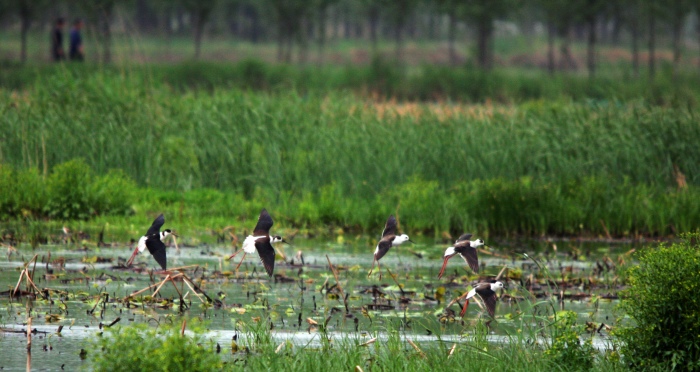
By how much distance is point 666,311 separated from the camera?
18.6 feet

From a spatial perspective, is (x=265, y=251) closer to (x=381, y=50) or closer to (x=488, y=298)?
(x=488, y=298)

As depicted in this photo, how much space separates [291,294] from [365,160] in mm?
5729

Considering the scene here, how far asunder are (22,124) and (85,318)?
742 cm

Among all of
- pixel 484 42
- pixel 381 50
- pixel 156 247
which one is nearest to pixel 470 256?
pixel 156 247

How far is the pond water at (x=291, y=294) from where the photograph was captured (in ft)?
23.1

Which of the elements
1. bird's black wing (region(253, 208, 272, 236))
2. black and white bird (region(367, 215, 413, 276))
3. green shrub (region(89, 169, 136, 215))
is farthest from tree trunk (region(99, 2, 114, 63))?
black and white bird (region(367, 215, 413, 276))

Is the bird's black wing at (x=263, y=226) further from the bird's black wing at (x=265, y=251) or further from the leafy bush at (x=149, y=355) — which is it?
the leafy bush at (x=149, y=355)

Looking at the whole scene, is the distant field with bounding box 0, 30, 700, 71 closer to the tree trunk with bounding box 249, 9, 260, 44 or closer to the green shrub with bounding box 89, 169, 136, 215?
the tree trunk with bounding box 249, 9, 260, 44

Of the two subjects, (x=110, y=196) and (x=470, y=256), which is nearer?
(x=470, y=256)

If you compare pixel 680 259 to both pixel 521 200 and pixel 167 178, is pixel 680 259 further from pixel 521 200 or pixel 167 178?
pixel 167 178

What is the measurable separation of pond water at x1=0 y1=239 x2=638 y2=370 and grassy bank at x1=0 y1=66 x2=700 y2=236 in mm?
1455

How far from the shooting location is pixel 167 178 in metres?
14.4

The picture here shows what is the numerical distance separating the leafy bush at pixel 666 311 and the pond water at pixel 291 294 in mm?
519

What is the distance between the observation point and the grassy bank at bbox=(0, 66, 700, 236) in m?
13.1
